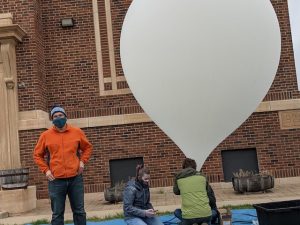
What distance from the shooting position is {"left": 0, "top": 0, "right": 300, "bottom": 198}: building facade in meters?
10.9

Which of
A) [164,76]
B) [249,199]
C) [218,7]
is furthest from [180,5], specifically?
[249,199]

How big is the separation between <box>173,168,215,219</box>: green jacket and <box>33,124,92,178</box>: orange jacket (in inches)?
46.6

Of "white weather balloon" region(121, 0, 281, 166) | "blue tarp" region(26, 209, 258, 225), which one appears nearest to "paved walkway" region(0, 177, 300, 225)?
"blue tarp" region(26, 209, 258, 225)

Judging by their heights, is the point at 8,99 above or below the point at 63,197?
above

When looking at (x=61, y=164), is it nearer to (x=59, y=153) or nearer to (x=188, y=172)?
(x=59, y=153)

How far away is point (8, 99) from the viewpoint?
1070cm

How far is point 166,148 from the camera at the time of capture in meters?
11.1

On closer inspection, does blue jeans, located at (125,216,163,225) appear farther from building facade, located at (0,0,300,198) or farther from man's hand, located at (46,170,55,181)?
building facade, located at (0,0,300,198)

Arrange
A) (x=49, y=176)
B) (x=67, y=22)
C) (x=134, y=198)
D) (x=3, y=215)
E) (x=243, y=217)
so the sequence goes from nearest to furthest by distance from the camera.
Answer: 1. (x=49, y=176)
2. (x=134, y=198)
3. (x=243, y=217)
4. (x=3, y=215)
5. (x=67, y=22)

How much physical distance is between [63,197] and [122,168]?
19.9 feet

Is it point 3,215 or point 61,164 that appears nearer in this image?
point 61,164

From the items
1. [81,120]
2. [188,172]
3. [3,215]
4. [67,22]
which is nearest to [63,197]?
[188,172]

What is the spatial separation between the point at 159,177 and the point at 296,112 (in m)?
3.45

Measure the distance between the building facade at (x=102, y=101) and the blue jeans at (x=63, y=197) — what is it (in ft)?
18.6
